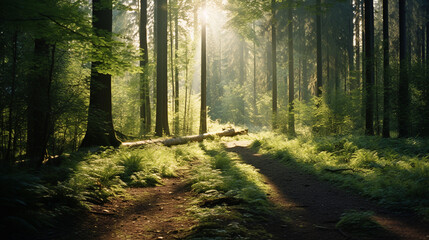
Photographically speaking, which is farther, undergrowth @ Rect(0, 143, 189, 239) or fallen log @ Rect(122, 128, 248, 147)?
fallen log @ Rect(122, 128, 248, 147)

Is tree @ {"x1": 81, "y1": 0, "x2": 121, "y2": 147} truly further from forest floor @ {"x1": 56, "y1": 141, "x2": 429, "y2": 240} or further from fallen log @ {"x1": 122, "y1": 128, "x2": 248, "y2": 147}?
forest floor @ {"x1": 56, "y1": 141, "x2": 429, "y2": 240}

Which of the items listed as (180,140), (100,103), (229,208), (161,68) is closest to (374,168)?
(229,208)

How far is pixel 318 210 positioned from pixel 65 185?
4583mm

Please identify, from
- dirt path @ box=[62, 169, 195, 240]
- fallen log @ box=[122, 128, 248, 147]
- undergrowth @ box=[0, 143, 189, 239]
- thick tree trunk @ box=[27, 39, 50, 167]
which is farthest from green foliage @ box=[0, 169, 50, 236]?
fallen log @ box=[122, 128, 248, 147]

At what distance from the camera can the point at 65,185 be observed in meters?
4.29

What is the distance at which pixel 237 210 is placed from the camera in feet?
13.9

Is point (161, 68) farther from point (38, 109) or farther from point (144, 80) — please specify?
point (38, 109)

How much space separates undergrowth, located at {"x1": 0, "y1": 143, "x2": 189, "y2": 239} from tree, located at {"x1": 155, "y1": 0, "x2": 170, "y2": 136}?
7146 millimetres

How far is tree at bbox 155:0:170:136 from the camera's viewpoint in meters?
14.4

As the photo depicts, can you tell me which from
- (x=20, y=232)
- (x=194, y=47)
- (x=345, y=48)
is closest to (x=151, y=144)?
(x=20, y=232)

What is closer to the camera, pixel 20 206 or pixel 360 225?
pixel 20 206

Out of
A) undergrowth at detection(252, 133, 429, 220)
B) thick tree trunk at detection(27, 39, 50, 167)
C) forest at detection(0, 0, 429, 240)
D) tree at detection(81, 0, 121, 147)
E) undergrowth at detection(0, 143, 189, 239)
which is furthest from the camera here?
tree at detection(81, 0, 121, 147)

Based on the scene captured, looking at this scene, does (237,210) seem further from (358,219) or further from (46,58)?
(46,58)

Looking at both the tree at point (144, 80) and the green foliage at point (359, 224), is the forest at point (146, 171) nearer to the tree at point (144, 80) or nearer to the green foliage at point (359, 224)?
the green foliage at point (359, 224)
